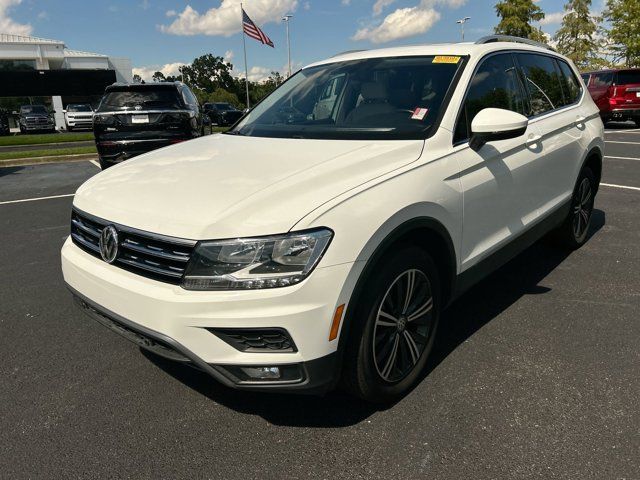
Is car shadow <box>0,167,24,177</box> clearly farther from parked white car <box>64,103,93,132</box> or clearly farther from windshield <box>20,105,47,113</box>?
windshield <box>20,105,47,113</box>

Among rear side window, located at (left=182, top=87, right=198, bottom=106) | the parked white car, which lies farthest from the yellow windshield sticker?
the parked white car

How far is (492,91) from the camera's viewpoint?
3.32m

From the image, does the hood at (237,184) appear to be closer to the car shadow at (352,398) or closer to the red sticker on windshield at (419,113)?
the red sticker on windshield at (419,113)

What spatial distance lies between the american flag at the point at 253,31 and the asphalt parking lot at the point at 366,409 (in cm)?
2195

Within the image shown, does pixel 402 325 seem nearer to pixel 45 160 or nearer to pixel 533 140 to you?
pixel 533 140

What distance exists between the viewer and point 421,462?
2.21 meters

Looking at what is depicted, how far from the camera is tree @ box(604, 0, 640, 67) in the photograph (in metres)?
30.5

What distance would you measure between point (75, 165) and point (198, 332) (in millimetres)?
11406

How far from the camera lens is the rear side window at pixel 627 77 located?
16.3 metres

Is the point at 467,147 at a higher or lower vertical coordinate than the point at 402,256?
higher

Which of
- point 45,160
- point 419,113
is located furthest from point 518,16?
point 419,113

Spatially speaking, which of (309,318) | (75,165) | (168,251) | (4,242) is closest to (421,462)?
(309,318)

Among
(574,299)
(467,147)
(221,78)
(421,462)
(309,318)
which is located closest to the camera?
(309,318)

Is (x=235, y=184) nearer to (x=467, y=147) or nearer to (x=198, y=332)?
(x=198, y=332)
